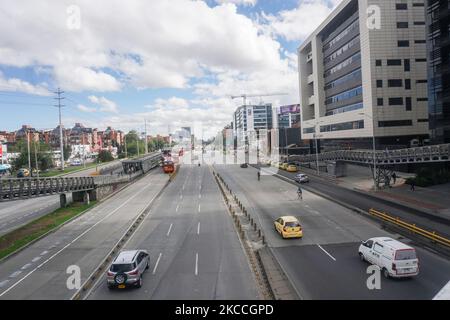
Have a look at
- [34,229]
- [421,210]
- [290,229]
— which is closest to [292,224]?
[290,229]

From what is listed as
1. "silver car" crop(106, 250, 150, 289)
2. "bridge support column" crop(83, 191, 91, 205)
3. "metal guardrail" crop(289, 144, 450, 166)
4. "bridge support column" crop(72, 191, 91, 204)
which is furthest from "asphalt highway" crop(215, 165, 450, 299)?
"bridge support column" crop(72, 191, 91, 204)

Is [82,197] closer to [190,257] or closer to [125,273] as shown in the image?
[190,257]

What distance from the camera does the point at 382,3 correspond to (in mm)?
63500

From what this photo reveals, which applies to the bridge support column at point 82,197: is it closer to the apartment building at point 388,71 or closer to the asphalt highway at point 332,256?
the asphalt highway at point 332,256

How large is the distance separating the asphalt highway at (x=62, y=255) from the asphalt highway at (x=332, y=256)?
10.9 m

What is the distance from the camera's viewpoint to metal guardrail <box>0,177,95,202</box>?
108ft

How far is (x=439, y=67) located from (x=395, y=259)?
41085 mm

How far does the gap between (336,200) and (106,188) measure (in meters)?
32.3

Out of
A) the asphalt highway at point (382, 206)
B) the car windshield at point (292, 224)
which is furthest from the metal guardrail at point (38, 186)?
the asphalt highway at point (382, 206)

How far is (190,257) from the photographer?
23.1 meters
